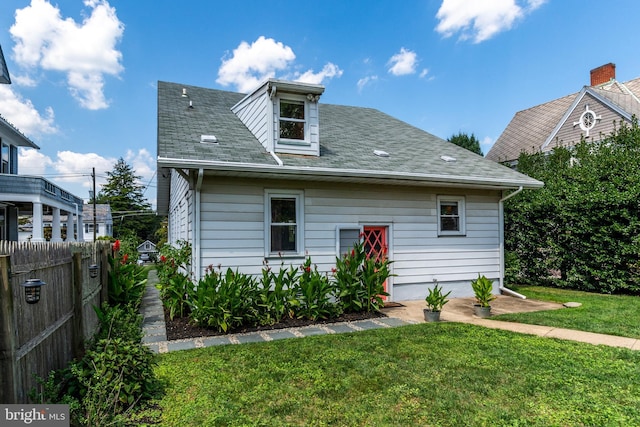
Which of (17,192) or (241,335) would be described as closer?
(241,335)

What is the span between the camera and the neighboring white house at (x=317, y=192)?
6.73 m

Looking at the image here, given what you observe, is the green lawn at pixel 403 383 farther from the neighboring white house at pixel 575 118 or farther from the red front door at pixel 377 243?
the neighboring white house at pixel 575 118

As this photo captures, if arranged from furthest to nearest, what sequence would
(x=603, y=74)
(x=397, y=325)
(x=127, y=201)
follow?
(x=127, y=201), (x=603, y=74), (x=397, y=325)

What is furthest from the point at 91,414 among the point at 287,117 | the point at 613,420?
the point at 287,117

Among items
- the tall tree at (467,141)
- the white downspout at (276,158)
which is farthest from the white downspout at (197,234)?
the tall tree at (467,141)

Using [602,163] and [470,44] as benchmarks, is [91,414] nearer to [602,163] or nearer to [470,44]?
[602,163]

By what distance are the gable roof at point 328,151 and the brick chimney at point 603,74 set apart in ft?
46.3

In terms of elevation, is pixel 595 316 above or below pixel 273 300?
below

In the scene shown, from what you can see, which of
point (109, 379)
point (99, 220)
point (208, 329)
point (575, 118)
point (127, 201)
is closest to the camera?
point (109, 379)

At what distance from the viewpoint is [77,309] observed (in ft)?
11.9

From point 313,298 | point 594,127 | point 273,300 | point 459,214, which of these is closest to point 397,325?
point 313,298

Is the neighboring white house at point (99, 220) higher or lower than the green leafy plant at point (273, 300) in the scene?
higher

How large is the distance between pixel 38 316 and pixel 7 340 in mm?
608

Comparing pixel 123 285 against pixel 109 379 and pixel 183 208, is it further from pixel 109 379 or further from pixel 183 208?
pixel 109 379
